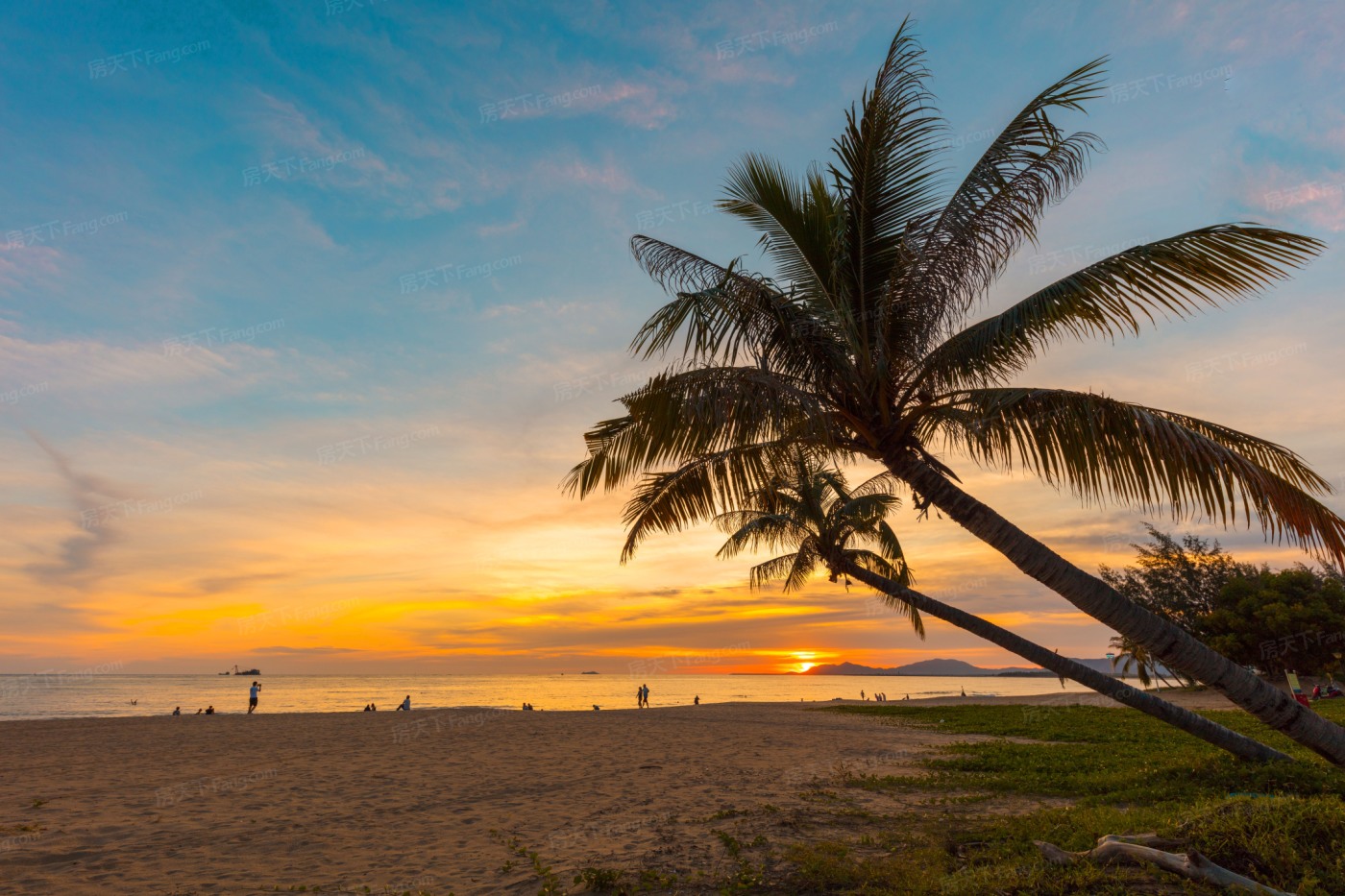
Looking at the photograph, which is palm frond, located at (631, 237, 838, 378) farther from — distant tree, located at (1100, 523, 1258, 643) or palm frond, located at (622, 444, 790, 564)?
distant tree, located at (1100, 523, 1258, 643)

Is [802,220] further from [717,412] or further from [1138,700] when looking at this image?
[1138,700]

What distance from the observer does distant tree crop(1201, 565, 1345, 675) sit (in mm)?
28000

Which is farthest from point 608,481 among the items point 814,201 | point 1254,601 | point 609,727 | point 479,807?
point 1254,601

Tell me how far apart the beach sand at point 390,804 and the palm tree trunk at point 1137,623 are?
389cm

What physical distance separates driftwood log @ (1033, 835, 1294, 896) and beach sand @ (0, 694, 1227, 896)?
3.25 m

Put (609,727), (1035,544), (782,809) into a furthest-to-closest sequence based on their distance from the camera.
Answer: (609,727) < (782,809) < (1035,544)

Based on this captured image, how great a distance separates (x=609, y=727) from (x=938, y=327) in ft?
68.4

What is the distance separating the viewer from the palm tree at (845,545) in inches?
336

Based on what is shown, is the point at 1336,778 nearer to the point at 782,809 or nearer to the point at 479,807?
the point at 782,809

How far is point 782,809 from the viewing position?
9539 mm

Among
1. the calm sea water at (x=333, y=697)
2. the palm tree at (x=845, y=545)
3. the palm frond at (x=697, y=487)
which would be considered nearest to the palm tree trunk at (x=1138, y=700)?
the palm tree at (x=845, y=545)

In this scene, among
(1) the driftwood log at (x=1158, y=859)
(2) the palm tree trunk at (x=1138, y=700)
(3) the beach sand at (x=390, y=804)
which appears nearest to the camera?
(1) the driftwood log at (x=1158, y=859)

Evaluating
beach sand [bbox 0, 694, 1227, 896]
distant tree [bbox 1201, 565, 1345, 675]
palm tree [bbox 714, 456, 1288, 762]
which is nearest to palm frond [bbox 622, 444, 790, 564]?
palm tree [bbox 714, 456, 1288, 762]

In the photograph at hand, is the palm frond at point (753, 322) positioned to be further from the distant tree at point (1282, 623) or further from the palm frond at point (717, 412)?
the distant tree at point (1282, 623)
